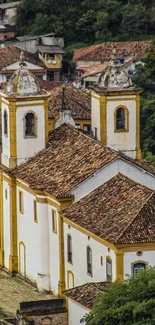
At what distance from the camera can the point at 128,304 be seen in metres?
66.8

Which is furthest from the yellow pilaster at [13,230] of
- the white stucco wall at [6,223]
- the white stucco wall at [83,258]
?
the white stucco wall at [83,258]

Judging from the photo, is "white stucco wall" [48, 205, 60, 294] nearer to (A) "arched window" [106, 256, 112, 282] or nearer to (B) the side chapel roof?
Answer: (B) the side chapel roof

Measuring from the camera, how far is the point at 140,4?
14575cm

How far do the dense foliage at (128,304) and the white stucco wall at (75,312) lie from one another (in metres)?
1.89

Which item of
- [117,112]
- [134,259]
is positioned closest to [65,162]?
[117,112]

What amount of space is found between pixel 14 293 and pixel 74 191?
5413 mm

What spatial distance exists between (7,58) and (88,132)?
50.9 metres

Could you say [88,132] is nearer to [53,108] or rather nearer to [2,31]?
[53,108]

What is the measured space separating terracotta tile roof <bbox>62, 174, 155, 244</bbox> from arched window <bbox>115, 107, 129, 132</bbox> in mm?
5526

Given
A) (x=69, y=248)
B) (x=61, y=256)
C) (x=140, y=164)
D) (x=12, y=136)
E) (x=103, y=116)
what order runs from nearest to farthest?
(x=69, y=248) < (x=61, y=256) < (x=140, y=164) < (x=12, y=136) < (x=103, y=116)

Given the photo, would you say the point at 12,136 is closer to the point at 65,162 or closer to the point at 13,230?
the point at 65,162

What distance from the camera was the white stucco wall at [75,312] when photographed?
231 feet

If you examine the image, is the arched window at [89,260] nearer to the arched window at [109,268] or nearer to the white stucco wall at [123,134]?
the arched window at [109,268]

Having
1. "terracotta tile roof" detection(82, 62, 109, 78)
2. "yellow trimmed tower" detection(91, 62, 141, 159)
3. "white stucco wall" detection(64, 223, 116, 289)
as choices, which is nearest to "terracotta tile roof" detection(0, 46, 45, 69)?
"terracotta tile roof" detection(82, 62, 109, 78)
